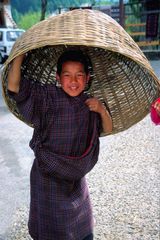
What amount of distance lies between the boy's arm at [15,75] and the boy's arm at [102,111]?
0.36 m

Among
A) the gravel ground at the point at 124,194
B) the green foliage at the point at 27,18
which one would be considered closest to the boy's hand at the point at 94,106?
the gravel ground at the point at 124,194

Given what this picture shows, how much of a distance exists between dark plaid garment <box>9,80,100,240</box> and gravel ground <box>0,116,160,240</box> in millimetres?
782

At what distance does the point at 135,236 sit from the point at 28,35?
1.56m

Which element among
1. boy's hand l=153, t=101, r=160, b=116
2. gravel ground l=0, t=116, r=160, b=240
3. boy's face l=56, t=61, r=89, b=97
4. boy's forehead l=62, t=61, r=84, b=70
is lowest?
gravel ground l=0, t=116, r=160, b=240

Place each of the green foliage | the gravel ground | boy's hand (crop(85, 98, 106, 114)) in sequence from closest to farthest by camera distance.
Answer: boy's hand (crop(85, 98, 106, 114)) < the gravel ground < the green foliage

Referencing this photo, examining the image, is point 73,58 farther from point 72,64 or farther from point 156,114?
point 156,114

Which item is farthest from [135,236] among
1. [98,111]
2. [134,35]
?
[134,35]

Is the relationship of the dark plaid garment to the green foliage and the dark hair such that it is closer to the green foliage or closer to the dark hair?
the dark hair

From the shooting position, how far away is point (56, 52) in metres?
2.14

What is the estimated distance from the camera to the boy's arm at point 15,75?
5.74 feet

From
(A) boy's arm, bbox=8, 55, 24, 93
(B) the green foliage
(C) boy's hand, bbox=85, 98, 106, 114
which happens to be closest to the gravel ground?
(C) boy's hand, bbox=85, 98, 106, 114

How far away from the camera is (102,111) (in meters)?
1.90

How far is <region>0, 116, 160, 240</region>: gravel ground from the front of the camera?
102 inches

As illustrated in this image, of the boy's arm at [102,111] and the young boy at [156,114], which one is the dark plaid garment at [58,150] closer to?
the boy's arm at [102,111]
